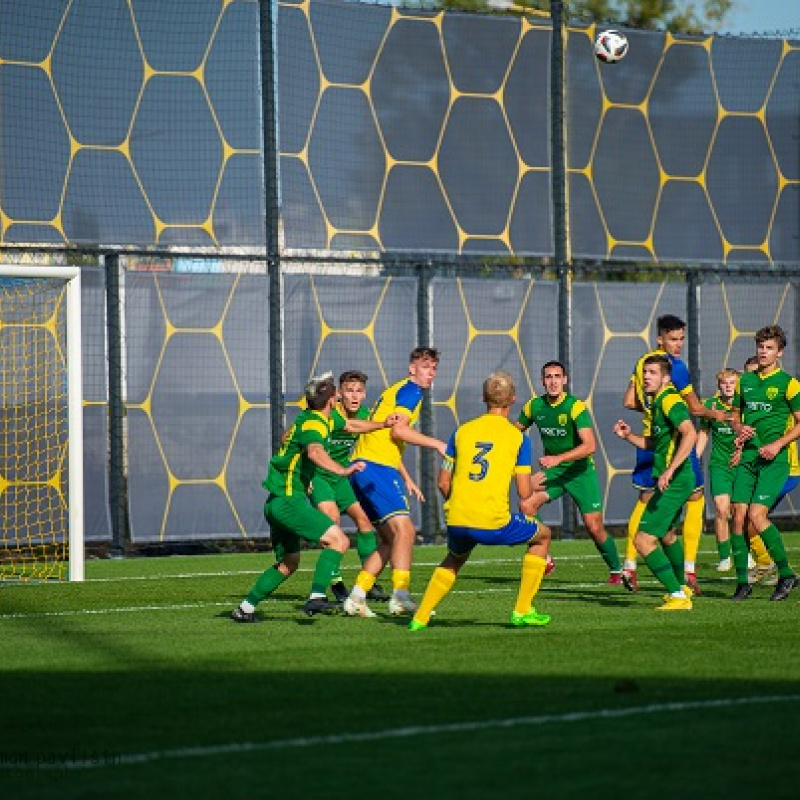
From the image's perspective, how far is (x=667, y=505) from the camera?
1433 cm

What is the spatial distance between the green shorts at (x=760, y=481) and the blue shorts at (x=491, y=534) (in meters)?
3.58

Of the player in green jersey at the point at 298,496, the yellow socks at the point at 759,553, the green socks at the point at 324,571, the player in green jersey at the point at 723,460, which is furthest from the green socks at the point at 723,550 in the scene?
the player in green jersey at the point at 298,496

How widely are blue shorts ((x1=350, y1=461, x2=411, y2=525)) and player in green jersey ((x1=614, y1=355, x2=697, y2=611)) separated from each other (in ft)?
5.93

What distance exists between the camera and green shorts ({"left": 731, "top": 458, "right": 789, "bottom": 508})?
15344 mm

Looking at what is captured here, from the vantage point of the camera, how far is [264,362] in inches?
884

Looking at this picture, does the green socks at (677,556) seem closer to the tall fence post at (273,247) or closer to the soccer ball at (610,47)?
the tall fence post at (273,247)

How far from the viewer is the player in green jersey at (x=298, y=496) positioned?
13125 millimetres

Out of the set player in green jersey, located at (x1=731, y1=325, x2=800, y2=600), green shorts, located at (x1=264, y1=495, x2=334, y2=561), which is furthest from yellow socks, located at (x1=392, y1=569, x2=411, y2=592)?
player in green jersey, located at (x1=731, y1=325, x2=800, y2=600)

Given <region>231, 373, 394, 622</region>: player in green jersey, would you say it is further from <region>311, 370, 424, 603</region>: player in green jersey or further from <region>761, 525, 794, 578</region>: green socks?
<region>761, 525, 794, 578</region>: green socks

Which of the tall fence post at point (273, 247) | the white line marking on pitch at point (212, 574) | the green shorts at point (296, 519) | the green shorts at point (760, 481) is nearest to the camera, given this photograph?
the green shorts at point (296, 519)

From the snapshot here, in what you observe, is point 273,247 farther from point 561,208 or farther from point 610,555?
point 610,555

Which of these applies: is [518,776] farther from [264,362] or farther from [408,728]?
[264,362]

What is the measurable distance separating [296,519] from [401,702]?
14.0 feet

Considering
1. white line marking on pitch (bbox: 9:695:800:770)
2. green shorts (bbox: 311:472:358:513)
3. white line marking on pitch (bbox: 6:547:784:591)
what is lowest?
white line marking on pitch (bbox: 6:547:784:591)
